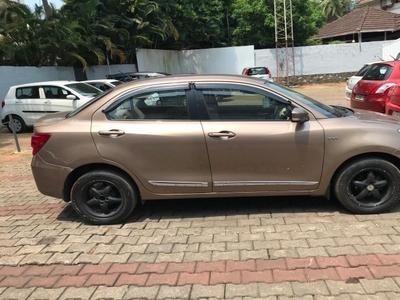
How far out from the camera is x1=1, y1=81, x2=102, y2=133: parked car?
36.3ft

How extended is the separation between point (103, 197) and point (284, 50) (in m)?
23.2

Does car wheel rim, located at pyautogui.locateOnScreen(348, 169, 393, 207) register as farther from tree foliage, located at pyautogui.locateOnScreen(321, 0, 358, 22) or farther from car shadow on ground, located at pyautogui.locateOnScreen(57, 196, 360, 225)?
tree foliage, located at pyautogui.locateOnScreen(321, 0, 358, 22)

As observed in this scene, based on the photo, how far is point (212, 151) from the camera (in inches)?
154

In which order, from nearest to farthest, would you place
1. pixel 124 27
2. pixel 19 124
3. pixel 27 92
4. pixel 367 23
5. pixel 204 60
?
pixel 27 92, pixel 19 124, pixel 124 27, pixel 204 60, pixel 367 23

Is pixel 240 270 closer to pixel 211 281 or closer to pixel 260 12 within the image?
pixel 211 281

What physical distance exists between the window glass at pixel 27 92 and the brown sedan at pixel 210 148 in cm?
818

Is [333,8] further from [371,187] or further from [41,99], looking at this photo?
[371,187]

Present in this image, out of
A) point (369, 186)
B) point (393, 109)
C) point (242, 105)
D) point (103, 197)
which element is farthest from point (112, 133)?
point (393, 109)

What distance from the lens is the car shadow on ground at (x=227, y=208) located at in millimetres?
4277

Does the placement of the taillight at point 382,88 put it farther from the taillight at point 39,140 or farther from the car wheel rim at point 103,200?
the taillight at point 39,140

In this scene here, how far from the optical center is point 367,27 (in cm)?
2748

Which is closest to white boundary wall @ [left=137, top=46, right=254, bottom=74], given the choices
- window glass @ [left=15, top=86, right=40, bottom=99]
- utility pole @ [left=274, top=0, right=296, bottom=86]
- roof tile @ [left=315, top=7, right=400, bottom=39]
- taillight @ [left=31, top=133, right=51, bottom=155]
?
utility pole @ [left=274, top=0, right=296, bottom=86]

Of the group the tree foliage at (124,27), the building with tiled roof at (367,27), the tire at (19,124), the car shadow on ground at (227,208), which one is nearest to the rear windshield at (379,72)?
the car shadow on ground at (227,208)

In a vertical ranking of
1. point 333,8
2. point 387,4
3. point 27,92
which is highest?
point 333,8
